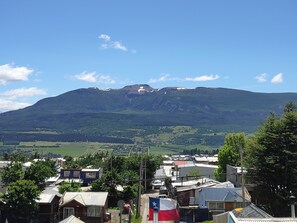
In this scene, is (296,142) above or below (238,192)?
above

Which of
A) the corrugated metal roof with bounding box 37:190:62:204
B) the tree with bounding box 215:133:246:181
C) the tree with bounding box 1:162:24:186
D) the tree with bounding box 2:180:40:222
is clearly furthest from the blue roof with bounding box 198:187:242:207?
the tree with bounding box 1:162:24:186

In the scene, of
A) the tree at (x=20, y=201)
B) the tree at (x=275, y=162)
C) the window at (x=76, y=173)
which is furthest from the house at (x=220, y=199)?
the window at (x=76, y=173)

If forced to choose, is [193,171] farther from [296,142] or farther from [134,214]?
[296,142]

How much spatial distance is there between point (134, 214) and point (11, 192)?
38.8 feet

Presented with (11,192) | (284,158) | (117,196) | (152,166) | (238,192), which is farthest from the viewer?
(152,166)

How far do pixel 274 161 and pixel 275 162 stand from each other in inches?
8.6

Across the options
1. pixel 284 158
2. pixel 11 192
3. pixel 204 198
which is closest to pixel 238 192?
pixel 204 198

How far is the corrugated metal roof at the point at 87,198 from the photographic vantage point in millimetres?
42406

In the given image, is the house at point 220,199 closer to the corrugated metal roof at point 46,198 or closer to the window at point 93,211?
the window at point 93,211

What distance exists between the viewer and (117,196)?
52156 millimetres

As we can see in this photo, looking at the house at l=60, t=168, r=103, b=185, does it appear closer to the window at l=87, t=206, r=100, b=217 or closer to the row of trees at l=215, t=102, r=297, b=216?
the window at l=87, t=206, r=100, b=217

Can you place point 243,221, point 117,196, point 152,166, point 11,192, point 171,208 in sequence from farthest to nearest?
point 152,166
point 117,196
point 11,192
point 171,208
point 243,221

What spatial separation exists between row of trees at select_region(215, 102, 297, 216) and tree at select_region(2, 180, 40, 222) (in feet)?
62.6

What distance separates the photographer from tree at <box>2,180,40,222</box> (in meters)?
40.9
